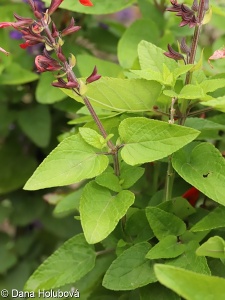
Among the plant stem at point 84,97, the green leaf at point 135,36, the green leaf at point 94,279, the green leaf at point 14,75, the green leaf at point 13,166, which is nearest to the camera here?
the plant stem at point 84,97

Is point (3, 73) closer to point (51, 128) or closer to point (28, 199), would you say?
point (51, 128)

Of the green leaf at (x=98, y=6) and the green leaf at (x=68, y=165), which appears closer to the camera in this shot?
the green leaf at (x=68, y=165)

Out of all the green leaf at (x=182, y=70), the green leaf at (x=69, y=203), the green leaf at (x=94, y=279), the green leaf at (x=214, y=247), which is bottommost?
the green leaf at (x=94, y=279)

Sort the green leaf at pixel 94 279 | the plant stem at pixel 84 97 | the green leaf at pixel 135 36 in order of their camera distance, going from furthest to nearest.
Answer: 1. the green leaf at pixel 135 36
2. the green leaf at pixel 94 279
3. the plant stem at pixel 84 97

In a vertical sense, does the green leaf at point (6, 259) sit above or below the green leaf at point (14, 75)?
below

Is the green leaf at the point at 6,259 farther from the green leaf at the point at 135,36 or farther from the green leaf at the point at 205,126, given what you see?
the green leaf at the point at 205,126

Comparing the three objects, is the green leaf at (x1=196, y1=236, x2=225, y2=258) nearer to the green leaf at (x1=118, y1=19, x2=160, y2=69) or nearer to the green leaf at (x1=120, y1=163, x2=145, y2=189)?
the green leaf at (x1=120, y1=163, x2=145, y2=189)

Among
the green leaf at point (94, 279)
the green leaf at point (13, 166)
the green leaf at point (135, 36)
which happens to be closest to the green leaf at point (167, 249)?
the green leaf at point (94, 279)

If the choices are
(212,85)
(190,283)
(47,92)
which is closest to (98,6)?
(47,92)
